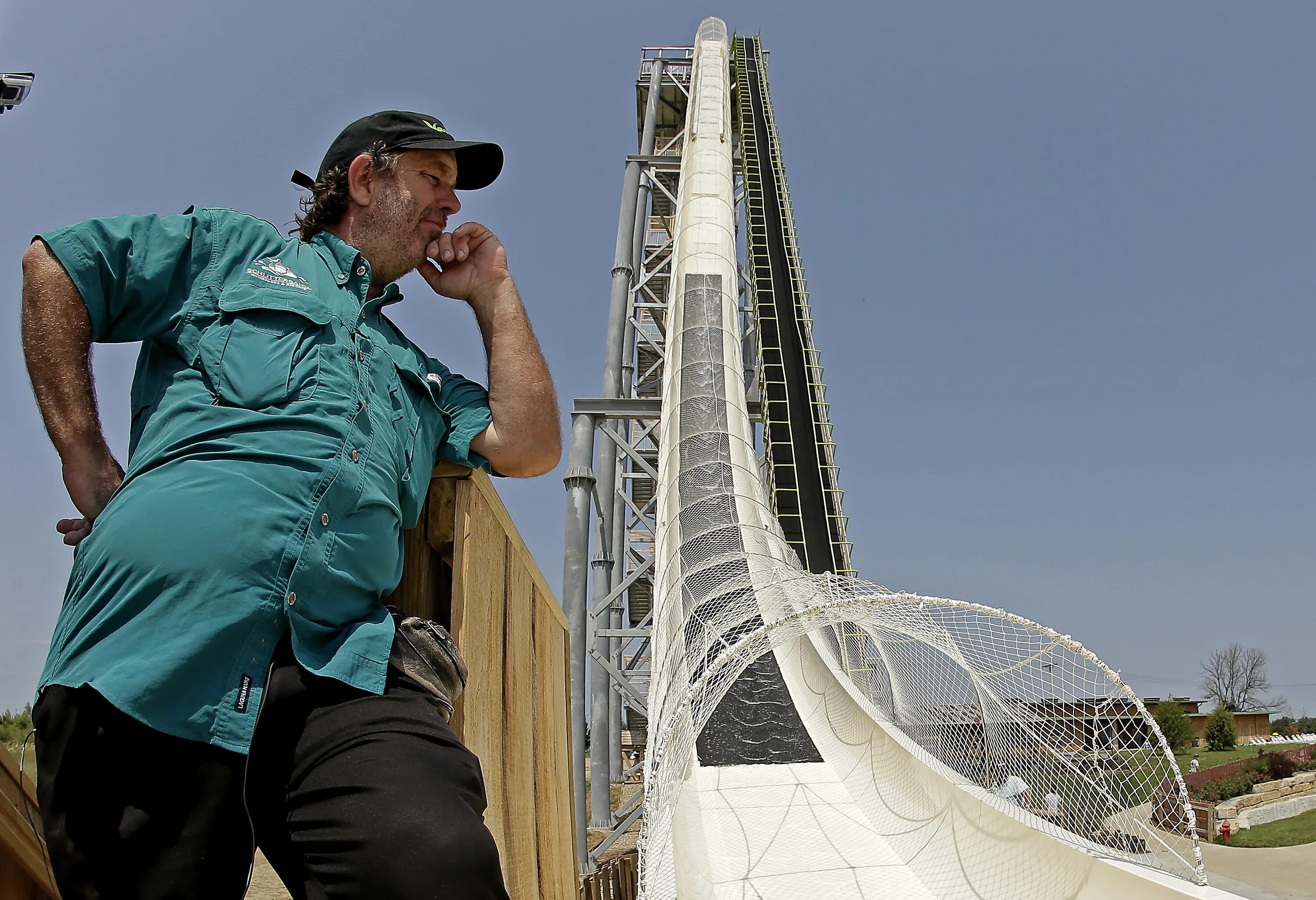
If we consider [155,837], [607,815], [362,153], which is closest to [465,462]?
[362,153]

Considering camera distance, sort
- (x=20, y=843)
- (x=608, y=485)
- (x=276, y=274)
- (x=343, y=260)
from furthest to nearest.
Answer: (x=608, y=485)
(x=343, y=260)
(x=276, y=274)
(x=20, y=843)

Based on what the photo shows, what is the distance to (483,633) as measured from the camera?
1.29 meters

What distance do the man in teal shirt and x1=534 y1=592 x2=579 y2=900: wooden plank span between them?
1.47 ft

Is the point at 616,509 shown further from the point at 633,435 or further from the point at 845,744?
the point at 845,744

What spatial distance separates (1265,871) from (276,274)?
13.5 metres

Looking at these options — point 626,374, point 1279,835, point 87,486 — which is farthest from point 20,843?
point 1279,835

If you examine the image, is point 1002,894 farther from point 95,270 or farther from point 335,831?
point 95,270

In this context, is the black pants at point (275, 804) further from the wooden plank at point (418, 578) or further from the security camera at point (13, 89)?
the security camera at point (13, 89)

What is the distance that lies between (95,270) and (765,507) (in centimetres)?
617

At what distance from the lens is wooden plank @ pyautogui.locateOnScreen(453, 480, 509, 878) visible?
1210 millimetres

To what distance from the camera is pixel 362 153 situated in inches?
55.5

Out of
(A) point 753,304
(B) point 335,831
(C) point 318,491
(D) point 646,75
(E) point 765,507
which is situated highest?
(D) point 646,75

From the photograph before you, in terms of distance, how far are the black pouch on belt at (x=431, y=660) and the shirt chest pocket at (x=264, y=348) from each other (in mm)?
321

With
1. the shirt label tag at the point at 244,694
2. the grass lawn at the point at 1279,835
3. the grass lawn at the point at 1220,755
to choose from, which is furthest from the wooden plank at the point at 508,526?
the grass lawn at the point at 1220,755
